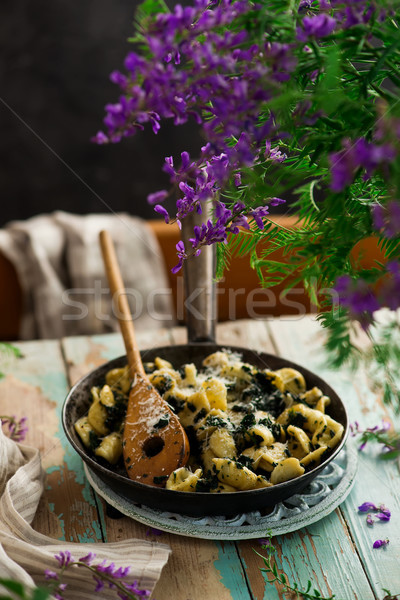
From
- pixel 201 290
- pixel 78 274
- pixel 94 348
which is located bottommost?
pixel 78 274

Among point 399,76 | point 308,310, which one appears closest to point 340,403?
point 399,76

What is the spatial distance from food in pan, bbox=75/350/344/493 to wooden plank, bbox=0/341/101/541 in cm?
10

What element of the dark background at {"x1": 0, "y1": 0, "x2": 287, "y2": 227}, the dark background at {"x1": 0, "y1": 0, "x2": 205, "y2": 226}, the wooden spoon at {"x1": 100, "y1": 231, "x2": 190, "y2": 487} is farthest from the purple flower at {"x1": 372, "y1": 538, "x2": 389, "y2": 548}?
the dark background at {"x1": 0, "y1": 0, "x2": 205, "y2": 226}

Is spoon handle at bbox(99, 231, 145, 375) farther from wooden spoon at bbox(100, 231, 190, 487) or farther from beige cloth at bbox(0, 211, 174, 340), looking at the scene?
beige cloth at bbox(0, 211, 174, 340)

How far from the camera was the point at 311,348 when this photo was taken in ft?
5.39

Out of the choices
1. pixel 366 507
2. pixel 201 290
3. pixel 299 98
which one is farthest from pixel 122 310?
pixel 299 98

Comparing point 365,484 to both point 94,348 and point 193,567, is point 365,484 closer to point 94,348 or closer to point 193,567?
point 193,567

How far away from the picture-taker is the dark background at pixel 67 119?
10.4 feet

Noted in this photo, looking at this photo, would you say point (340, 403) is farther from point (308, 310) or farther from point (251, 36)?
point (308, 310)

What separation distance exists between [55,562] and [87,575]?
48 mm

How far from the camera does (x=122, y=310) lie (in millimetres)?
1361

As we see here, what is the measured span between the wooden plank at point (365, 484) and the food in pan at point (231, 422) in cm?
10

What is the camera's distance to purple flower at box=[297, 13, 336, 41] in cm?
72

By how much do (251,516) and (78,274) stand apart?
1.48 metres
